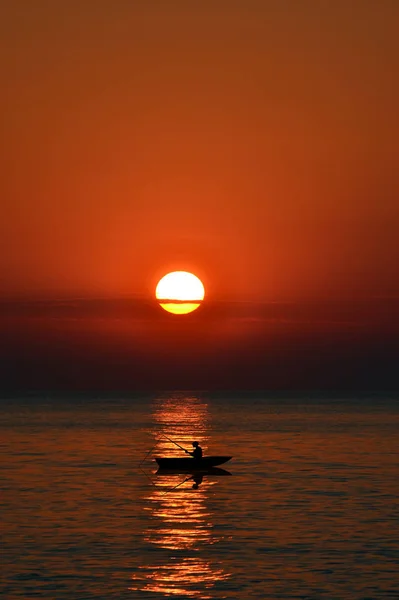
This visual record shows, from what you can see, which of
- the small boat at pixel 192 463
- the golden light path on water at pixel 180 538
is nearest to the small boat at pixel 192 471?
the small boat at pixel 192 463

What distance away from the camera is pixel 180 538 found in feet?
153

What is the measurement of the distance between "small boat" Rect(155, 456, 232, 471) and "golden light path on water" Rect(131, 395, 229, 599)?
0.94 m

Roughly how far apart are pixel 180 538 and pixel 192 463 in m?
23.7

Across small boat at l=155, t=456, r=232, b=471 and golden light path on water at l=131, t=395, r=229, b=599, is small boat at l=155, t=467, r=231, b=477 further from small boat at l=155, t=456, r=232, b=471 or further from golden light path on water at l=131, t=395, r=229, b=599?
golden light path on water at l=131, t=395, r=229, b=599

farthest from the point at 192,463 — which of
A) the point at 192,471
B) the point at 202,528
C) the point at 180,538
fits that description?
the point at 180,538

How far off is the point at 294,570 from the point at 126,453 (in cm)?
5835

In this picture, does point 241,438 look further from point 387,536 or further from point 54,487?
point 387,536

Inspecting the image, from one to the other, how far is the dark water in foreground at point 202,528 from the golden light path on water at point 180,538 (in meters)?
0.07

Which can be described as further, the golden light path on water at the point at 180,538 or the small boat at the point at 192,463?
the small boat at the point at 192,463

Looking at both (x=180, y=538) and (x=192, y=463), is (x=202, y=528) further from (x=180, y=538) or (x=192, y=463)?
(x=192, y=463)

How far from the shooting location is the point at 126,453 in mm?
97000

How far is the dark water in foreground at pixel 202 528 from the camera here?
122 feet

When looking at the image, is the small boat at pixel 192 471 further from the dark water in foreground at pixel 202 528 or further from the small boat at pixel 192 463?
the dark water in foreground at pixel 202 528

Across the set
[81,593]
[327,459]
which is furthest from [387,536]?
[327,459]
